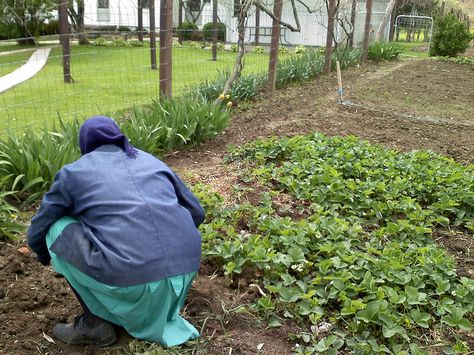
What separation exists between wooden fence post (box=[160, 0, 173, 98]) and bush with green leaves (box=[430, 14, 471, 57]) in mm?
12356

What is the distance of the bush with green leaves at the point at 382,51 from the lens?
1438 cm

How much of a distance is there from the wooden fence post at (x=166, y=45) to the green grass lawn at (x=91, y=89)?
0.44m

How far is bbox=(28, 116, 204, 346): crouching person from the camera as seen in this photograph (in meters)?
2.31

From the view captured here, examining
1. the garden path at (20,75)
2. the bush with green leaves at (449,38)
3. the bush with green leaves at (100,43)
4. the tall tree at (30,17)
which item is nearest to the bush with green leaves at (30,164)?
the garden path at (20,75)

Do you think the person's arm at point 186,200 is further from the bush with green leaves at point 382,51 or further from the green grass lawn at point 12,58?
the bush with green leaves at point 382,51

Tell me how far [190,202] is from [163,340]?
661 mm

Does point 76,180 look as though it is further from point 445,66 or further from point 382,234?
point 445,66

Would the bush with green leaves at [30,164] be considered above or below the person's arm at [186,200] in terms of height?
below

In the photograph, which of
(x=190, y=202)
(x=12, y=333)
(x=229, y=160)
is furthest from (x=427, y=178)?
(x=12, y=333)

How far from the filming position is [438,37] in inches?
651

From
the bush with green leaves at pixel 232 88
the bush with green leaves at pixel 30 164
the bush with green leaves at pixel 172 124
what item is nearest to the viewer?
the bush with green leaves at pixel 30 164

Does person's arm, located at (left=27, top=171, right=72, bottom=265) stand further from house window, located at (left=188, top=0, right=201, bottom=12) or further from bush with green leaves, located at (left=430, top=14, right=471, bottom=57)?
house window, located at (left=188, top=0, right=201, bottom=12)

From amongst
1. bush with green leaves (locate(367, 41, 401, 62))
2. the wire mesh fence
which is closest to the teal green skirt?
the wire mesh fence

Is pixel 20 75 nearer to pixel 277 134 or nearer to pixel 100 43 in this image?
pixel 100 43
